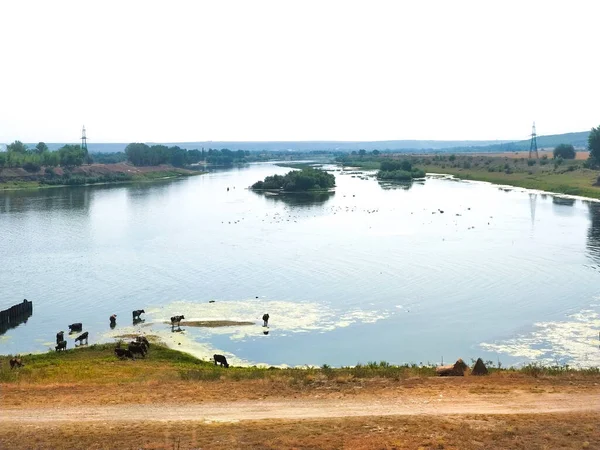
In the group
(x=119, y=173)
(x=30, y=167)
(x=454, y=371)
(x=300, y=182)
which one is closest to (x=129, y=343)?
(x=454, y=371)

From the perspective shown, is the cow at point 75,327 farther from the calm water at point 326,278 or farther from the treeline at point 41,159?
the treeline at point 41,159

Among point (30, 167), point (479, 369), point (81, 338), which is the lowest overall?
point (81, 338)

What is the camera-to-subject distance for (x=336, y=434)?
15820 mm

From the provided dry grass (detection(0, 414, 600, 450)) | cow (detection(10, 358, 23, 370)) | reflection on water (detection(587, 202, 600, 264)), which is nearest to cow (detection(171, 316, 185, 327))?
cow (detection(10, 358, 23, 370))

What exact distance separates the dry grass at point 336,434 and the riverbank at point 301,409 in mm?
25

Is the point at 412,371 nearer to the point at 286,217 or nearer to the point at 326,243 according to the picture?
the point at 326,243

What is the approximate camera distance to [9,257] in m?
51.0

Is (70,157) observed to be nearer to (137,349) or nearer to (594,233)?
(594,233)

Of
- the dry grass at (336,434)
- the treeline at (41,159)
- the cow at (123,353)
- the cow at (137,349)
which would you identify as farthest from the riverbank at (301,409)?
the treeline at (41,159)

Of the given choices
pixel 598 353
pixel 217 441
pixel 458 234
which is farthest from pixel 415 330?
pixel 458 234

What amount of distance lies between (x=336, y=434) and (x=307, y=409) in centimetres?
201

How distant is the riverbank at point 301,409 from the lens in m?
15.6

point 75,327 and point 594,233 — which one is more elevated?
point 594,233

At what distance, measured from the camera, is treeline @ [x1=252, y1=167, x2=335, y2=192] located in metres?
109
